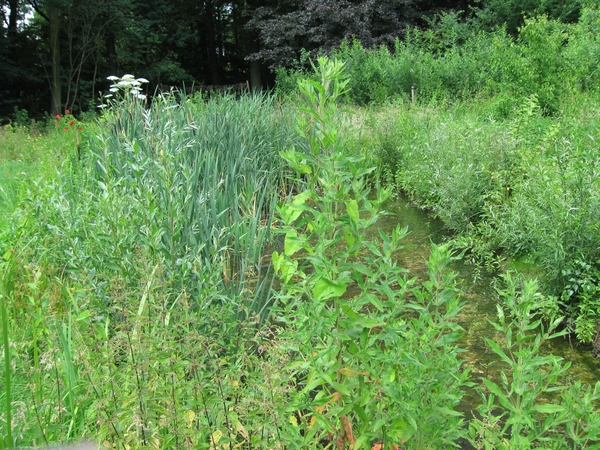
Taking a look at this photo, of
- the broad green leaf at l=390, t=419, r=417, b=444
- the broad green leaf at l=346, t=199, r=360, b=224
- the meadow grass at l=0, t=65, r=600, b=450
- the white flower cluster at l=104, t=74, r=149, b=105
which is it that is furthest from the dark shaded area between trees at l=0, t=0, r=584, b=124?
the broad green leaf at l=390, t=419, r=417, b=444

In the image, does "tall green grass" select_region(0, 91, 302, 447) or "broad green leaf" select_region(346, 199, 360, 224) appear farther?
"tall green grass" select_region(0, 91, 302, 447)

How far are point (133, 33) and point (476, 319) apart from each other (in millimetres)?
21403

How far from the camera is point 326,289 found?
1.58 metres

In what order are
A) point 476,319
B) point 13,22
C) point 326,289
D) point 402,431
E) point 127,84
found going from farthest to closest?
point 13,22 < point 127,84 < point 476,319 < point 402,431 < point 326,289

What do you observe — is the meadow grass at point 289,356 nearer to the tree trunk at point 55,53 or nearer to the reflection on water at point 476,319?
the reflection on water at point 476,319

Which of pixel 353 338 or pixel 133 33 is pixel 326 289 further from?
pixel 133 33

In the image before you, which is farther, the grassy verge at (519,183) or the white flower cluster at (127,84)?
the white flower cluster at (127,84)

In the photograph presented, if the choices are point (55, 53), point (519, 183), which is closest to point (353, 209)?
point (519, 183)

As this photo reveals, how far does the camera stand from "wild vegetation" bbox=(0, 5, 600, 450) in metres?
1.69

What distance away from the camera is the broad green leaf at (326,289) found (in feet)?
5.11

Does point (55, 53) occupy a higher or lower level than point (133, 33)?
lower

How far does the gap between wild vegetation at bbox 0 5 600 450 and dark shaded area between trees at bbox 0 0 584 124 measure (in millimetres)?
13428

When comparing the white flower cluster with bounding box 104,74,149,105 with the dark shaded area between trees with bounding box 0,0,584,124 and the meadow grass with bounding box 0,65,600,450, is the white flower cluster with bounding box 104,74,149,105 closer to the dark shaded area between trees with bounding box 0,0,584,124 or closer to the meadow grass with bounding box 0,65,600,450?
the meadow grass with bounding box 0,65,600,450

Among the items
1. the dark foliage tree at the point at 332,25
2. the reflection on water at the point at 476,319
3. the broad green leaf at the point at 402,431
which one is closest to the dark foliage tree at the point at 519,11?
the dark foliage tree at the point at 332,25
